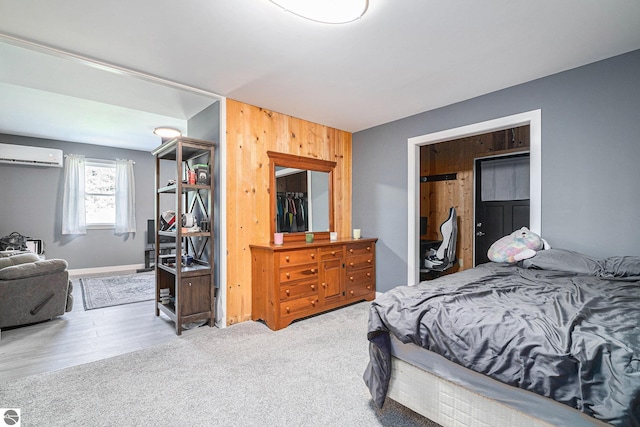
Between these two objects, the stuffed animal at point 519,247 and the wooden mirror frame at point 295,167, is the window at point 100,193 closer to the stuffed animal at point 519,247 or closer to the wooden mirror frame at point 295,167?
the wooden mirror frame at point 295,167

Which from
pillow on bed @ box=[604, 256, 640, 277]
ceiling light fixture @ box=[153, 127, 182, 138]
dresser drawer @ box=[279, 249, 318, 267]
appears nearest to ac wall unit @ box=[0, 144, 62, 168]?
ceiling light fixture @ box=[153, 127, 182, 138]

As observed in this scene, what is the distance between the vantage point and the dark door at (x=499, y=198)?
440 centimetres

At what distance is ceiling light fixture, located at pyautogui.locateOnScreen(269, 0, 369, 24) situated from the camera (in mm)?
1663

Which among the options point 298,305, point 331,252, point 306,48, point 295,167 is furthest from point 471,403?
point 295,167

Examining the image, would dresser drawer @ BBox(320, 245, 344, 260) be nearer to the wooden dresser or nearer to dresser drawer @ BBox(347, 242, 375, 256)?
the wooden dresser

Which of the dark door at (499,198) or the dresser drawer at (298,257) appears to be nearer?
the dresser drawer at (298,257)

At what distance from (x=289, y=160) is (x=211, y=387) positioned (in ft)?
8.46

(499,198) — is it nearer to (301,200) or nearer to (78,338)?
(301,200)

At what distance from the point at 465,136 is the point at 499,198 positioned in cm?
179

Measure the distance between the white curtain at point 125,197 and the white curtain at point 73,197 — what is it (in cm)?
60

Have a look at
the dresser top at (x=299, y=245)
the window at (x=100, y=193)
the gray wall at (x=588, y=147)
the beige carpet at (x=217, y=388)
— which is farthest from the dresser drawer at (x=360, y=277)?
the window at (x=100, y=193)

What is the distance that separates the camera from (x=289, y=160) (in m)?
3.81

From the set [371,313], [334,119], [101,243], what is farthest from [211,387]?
[101,243]

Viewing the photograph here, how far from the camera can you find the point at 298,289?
326 centimetres
